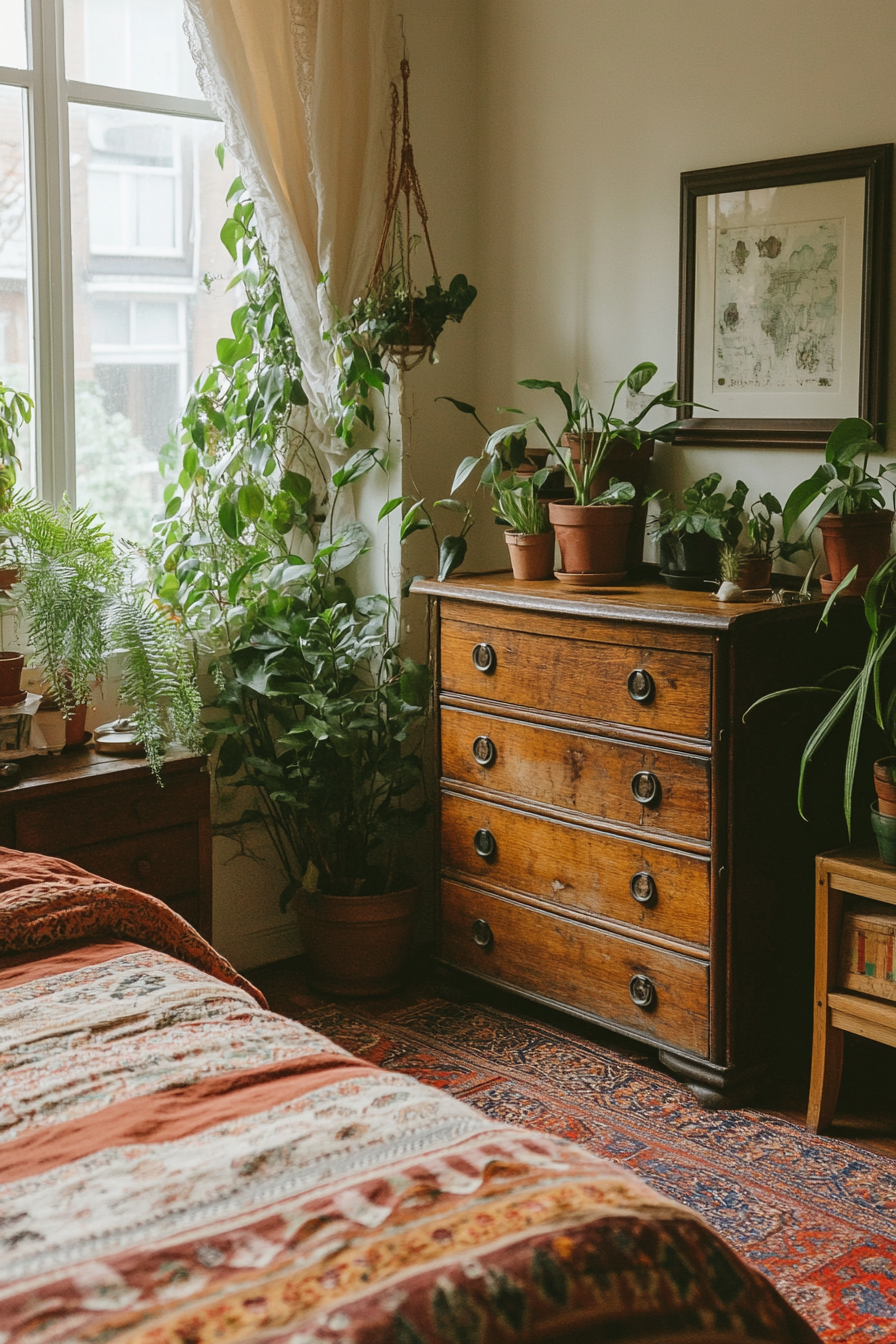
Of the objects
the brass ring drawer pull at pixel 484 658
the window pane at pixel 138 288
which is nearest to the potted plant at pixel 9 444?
the window pane at pixel 138 288

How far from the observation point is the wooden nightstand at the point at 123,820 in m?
2.51

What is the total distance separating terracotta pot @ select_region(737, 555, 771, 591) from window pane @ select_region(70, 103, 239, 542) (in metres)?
1.44

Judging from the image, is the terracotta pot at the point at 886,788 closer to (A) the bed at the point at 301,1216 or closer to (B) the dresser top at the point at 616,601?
(B) the dresser top at the point at 616,601

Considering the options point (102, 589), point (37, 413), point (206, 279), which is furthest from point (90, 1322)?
point (206, 279)

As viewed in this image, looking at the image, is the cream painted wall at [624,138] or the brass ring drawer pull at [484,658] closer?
the cream painted wall at [624,138]

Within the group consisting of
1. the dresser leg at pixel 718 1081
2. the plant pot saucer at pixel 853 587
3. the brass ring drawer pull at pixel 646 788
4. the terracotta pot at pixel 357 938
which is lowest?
the dresser leg at pixel 718 1081

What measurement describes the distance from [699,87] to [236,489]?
1.38 metres

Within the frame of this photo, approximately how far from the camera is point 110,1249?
99cm

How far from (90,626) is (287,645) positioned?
0.57 m

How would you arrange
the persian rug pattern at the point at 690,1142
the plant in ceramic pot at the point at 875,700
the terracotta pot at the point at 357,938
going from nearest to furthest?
1. the persian rug pattern at the point at 690,1142
2. the plant in ceramic pot at the point at 875,700
3. the terracotta pot at the point at 357,938

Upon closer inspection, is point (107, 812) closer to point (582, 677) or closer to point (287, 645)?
point (287, 645)

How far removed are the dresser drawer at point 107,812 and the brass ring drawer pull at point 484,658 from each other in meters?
0.63

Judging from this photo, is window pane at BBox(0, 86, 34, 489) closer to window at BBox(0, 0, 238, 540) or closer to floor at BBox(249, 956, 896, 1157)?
window at BBox(0, 0, 238, 540)

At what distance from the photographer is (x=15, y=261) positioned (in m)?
2.95
